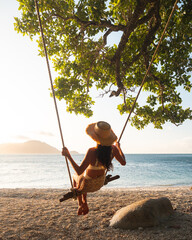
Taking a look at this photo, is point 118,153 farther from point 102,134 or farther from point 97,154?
point 102,134

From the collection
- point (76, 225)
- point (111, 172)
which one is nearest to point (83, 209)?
point (76, 225)

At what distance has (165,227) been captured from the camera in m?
4.29

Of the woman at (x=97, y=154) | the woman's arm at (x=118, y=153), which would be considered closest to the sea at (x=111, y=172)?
the woman's arm at (x=118, y=153)

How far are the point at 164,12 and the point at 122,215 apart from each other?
20.7 ft

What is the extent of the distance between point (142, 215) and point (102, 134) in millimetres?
2427

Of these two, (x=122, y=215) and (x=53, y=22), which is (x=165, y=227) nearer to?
(x=122, y=215)

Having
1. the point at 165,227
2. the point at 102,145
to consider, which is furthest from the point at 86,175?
the point at 165,227

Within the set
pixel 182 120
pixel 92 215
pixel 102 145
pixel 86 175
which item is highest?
pixel 182 120

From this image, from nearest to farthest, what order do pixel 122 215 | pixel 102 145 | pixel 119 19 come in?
pixel 102 145, pixel 122 215, pixel 119 19

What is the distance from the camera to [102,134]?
3582mm

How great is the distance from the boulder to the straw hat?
214 centimetres

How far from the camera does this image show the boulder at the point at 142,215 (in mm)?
4383

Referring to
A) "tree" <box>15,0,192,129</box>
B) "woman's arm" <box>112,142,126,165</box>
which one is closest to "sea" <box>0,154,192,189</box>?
"tree" <box>15,0,192,129</box>

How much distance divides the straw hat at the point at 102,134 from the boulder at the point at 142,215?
7.02 feet
